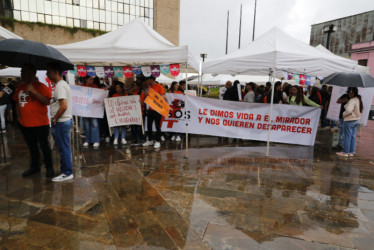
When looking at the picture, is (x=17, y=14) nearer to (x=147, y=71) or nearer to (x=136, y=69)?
(x=136, y=69)

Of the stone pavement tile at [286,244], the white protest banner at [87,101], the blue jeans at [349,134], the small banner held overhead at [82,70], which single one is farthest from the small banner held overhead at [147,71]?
the blue jeans at [349,134]

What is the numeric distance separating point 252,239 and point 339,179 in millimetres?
3103

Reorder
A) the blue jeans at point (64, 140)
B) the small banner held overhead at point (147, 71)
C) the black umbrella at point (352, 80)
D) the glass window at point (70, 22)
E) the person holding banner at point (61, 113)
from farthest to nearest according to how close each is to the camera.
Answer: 1. the glass window at point (70, 22)
2. the small banner held overhead at point (147, 71)
3. the black umbrella at point (352, 80)
4. the blue jeans at point (64, 140)
5. the person holding banner at point (61, 113)

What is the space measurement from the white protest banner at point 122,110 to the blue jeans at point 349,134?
5591 mm

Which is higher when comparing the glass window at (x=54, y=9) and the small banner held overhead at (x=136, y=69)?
the glass window at (x=54, y=9)

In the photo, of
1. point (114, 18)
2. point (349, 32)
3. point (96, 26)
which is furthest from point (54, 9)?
point (349, 32)

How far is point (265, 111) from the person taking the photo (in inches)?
275

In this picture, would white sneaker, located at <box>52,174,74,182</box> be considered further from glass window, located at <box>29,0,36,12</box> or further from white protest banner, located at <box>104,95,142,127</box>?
glass window, located at <box>29,0,36,12</box>

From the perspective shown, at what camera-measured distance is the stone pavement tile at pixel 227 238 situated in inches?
108

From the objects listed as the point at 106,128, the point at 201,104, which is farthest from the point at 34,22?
the point at 201,104

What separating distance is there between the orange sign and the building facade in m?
26.6

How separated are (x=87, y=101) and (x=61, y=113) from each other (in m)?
2.81

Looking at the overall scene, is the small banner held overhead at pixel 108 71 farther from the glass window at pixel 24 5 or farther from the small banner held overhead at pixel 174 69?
the glass window at pixel 24 5

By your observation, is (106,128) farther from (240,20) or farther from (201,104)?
(240,20)
